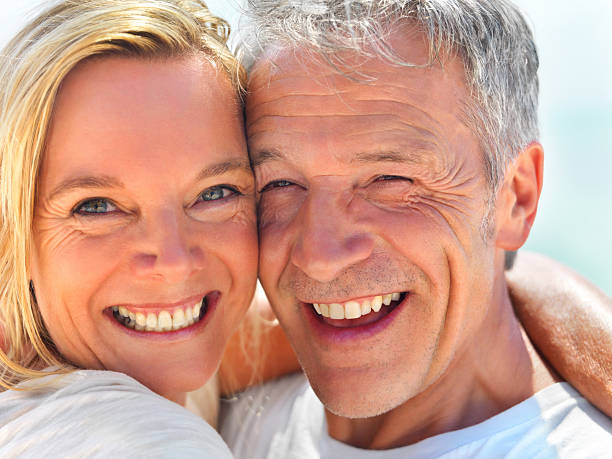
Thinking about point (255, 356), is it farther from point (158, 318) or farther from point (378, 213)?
point (378, 213)

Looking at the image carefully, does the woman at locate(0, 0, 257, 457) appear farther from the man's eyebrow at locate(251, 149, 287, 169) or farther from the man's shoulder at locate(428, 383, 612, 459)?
the man's shoulder at locate(428, 383, 612, 459)

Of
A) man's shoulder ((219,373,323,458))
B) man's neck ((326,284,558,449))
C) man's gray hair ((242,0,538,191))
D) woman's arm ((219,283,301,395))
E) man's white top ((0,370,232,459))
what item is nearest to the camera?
man's white top ((0,370,232,459))

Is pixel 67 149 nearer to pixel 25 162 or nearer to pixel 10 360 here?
pixel 25 162

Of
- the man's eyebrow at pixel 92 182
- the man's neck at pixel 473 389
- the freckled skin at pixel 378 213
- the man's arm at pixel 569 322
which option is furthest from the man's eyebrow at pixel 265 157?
the man's arm at pixel 569 322

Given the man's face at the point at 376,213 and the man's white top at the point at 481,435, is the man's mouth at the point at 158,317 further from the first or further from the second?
the man's white top at the point at 481,435

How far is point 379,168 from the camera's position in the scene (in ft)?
6.70

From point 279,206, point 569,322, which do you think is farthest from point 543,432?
point 279,206

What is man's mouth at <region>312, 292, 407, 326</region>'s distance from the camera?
213 centimetres

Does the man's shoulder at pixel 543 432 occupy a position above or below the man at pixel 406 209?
below

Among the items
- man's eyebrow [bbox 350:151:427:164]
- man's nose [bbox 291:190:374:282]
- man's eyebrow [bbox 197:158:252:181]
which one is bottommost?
man's nose [bbox 291:190:374:282]

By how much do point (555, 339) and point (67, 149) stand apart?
1661 millimetres

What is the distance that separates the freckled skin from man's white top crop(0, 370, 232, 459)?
1.97 feet

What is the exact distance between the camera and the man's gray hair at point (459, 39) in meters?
2.00

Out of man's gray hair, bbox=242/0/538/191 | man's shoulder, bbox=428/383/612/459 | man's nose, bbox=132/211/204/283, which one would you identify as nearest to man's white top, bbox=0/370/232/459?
man's nose, bbox=132/211/204/283
